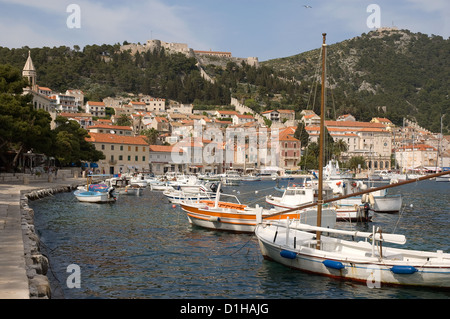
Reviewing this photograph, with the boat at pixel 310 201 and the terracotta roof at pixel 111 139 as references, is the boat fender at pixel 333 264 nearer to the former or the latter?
the boat at pixel 310 201

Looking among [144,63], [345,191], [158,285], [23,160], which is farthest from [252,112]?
[158,285]

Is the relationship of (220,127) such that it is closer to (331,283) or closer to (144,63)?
(144,63)

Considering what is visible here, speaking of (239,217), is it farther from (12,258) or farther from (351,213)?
(12,258)

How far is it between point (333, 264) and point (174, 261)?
6.06 m

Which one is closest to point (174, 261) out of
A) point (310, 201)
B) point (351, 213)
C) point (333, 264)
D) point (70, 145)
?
point (333, 264)

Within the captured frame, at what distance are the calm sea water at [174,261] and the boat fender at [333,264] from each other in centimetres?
47

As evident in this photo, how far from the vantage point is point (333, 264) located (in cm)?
1390

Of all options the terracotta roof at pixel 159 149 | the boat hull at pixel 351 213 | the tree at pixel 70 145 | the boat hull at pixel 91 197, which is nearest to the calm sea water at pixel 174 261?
the boat hull at pixel 351 213

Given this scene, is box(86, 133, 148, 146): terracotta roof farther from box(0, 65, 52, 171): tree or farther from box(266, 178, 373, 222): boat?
box(266, 178, 373, 222): boat

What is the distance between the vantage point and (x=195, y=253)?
18.1 m

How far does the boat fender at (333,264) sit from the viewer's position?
1382 cm

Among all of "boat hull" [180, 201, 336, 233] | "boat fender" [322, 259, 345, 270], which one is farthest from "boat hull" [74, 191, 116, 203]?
"boat fender" [322, 259, 345, 270]

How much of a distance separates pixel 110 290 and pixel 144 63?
193 meters

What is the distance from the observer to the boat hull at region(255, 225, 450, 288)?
12898mm
